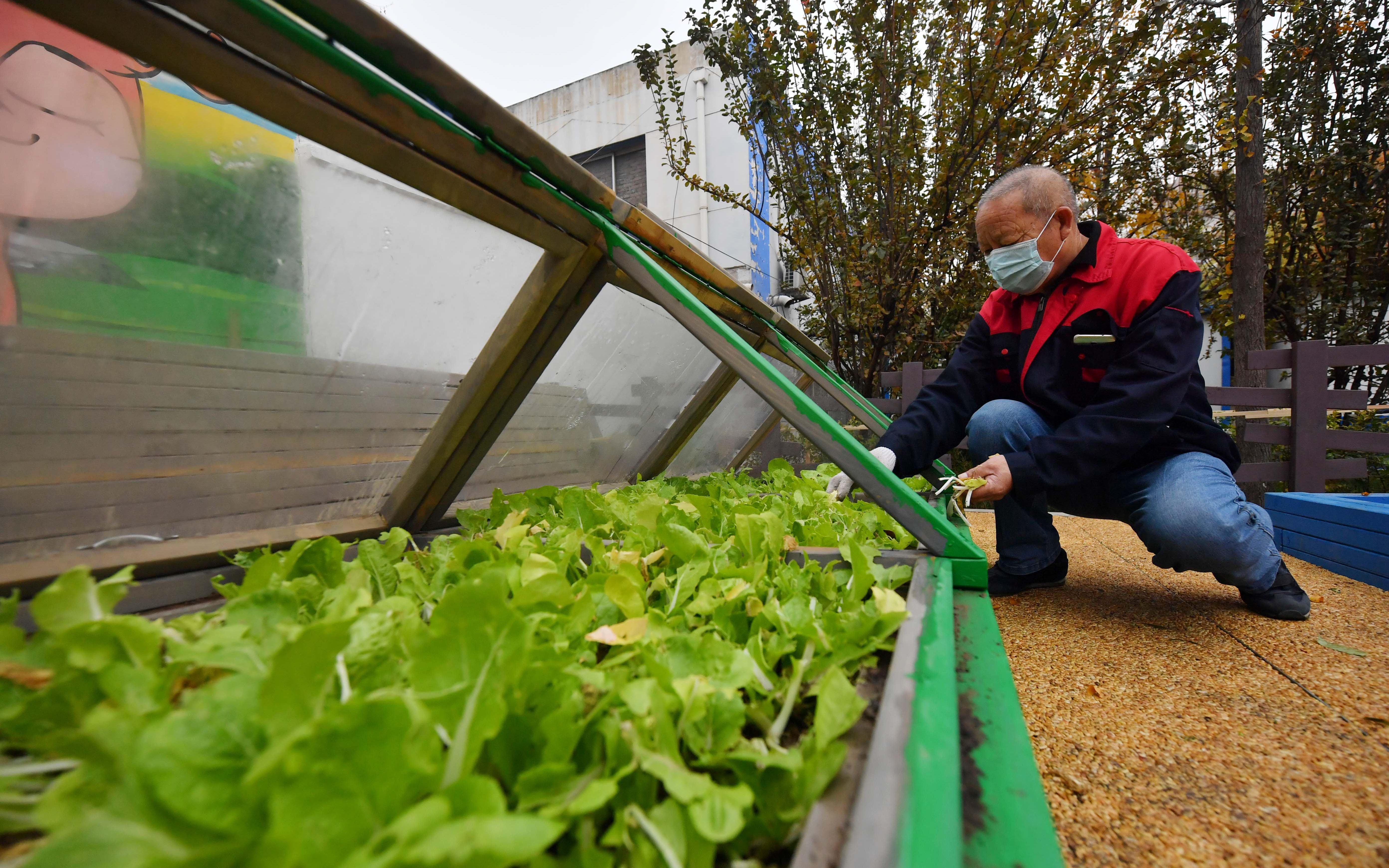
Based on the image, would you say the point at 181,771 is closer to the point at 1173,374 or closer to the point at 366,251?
the point at 366,251

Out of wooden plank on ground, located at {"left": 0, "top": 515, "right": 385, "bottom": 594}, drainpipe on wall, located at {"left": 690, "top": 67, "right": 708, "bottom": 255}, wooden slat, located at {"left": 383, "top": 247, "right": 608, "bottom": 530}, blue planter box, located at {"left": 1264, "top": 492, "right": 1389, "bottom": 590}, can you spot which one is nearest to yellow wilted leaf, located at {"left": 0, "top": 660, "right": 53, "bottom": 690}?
wooden plank on ground, located at {"left": 0, "top": 515, "right": 385, "bottom": 594}

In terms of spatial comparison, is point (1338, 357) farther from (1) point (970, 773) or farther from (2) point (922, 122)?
(1) point (970, 773)

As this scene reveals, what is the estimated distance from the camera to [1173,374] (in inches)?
62.8

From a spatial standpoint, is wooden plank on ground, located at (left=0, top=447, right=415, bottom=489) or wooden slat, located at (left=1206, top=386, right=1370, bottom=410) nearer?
wooden plank on ground, located at (left=0, top=447, right=415, bottom=489)

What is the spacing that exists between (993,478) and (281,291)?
5.55 feet

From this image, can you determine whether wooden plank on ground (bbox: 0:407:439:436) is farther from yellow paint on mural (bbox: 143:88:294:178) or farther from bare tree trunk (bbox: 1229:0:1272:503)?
bare tree trunk (bbox: 1229:0:1272:503)

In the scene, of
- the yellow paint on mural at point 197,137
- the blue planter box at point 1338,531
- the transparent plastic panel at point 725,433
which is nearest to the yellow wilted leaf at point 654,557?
the yellow paint on mural at point 197,137

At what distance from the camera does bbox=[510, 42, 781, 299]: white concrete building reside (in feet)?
26.7

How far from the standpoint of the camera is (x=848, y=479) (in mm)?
1859

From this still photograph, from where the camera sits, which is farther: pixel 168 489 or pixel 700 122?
pixel 700 122

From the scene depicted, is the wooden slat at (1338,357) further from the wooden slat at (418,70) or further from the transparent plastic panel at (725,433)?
the wooden slat at (418,70)

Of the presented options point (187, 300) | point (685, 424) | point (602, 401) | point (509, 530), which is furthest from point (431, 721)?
point (685, 424)

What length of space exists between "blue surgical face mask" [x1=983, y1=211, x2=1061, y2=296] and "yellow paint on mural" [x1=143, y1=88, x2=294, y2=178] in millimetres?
1920

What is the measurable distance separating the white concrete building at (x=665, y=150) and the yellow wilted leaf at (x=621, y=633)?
23.6ft
